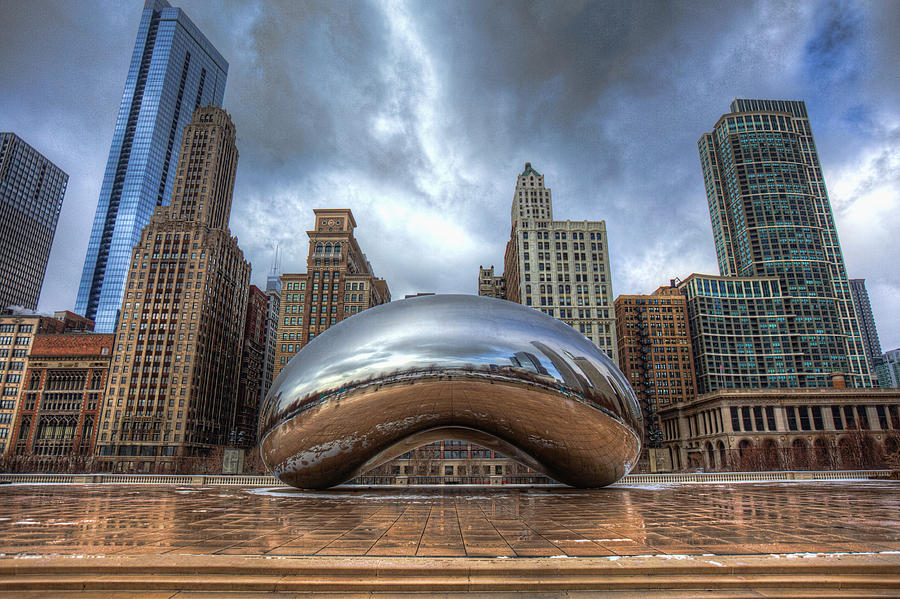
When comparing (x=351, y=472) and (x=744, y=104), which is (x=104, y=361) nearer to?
A: (x=351, y=472)

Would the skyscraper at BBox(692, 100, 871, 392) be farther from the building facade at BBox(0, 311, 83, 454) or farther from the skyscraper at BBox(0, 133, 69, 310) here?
the skyscraper at BBox(0, 133, 69, 310)

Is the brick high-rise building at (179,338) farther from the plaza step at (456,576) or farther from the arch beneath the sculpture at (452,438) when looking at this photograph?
the plaza step at (456,576)

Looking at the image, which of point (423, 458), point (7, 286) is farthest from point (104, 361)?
point (7, 286)

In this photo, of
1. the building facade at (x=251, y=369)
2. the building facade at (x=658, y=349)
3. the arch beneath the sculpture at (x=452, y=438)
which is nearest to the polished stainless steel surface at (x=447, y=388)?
the arch beneath the sculpture at (x=452, y=438)

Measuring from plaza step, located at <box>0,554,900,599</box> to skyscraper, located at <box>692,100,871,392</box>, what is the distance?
137m

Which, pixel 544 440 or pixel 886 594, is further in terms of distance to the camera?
pixel 544 440

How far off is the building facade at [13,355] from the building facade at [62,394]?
246cm

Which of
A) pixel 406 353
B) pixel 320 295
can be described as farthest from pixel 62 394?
pixel 406 353

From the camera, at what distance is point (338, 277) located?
10725 cm

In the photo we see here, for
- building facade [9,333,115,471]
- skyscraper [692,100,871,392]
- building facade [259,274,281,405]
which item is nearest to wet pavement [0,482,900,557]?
building facade [9,333,115,471]

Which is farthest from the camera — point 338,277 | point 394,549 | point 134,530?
point 338,277

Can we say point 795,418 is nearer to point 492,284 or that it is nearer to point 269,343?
point 492,284

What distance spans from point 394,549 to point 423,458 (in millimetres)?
77488

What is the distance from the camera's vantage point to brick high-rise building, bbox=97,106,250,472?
295ft
